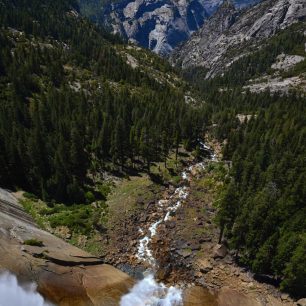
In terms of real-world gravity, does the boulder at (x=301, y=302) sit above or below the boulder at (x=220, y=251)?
above

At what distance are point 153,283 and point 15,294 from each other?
915 inches

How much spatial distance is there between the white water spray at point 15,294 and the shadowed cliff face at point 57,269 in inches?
26.9

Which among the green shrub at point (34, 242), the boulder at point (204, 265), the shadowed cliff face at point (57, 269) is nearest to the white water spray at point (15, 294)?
the shadowed cliff face at point (57, 269)

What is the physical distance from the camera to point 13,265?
32.1m

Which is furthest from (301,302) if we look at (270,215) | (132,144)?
(132,144)

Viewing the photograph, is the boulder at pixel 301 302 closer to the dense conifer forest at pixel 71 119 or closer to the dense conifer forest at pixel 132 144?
the dense conifer forest at pixel 132 144

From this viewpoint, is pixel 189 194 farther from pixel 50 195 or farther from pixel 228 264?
pixel 50 195

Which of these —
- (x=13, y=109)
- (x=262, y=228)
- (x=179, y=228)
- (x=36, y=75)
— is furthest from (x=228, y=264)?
(x=36, y=75)

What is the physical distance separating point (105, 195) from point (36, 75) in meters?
85.4

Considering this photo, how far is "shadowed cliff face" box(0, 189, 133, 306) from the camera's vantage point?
3300cm

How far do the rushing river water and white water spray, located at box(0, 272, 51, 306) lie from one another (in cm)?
1214

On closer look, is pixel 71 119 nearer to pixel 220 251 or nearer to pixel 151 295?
pixel 220 251

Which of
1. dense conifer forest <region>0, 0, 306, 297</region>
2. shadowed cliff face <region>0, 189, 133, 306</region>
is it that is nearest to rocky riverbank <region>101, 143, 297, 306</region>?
dense conifer forest <region>0, 0, 306, 297</region>

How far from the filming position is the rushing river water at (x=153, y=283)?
141 feet
